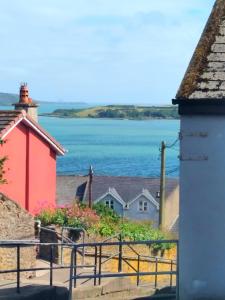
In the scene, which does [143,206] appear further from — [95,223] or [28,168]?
[95,223]

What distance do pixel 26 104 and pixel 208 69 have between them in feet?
62.9

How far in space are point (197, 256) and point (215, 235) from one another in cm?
34

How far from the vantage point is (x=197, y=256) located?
921cm

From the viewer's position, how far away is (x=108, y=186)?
188 ft

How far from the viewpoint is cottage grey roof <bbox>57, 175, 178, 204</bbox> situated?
176 feet

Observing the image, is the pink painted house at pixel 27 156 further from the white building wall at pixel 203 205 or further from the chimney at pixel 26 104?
the white building wall at pixel 203 205

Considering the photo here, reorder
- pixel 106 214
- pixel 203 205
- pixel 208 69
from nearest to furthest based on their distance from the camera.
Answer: pixel 208 69
pixel 203 205
pixel 106 214

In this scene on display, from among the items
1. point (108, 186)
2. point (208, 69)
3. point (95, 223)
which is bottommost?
point (95, 223)

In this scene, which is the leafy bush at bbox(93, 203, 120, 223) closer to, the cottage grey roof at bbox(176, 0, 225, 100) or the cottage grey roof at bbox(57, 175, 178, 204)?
the cottage grey roof at bbox(176, 0, 225, 100)

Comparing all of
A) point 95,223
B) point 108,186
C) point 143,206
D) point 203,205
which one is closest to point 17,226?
point 95,223

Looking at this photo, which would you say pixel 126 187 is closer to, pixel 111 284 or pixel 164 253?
pixel 164 253

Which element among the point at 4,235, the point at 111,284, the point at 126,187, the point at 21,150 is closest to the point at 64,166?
the point at 126,187

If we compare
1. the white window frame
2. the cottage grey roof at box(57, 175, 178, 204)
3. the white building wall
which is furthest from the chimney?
the white window frame

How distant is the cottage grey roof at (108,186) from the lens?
176ft
